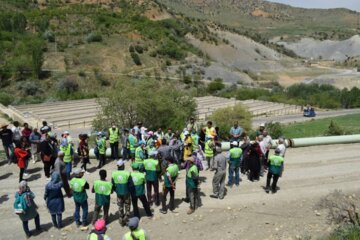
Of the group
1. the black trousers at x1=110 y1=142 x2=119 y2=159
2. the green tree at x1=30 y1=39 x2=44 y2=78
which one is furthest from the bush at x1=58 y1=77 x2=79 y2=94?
the black trousers at x1=110 y1=142 x2=119 y2=159

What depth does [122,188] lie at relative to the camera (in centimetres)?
1048

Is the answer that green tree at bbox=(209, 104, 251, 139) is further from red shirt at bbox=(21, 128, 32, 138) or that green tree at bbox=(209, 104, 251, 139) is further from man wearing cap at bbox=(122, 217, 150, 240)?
man wearing cap at bbox=(122, 217, 150, 240)

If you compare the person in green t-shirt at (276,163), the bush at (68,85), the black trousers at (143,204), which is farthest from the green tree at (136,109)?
the bush at (68,85)

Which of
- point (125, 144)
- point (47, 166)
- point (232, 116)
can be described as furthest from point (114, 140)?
point (232, 116)

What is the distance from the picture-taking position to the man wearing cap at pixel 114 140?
15773mm

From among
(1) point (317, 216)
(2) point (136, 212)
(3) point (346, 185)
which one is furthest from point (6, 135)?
(3) point (346, 185)

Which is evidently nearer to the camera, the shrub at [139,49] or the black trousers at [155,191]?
the black trousers at [155,191]

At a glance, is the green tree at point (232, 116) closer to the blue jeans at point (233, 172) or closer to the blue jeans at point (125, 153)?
the blue jeans at point (125, 153)

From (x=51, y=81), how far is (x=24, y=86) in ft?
15.3

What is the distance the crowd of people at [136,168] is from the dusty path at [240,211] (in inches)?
12.8

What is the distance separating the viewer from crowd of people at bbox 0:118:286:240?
10.4 meters

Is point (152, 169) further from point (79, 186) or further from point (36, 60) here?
point (36, 60)

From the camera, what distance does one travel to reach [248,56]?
99312 millimetres

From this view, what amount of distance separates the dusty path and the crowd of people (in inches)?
12.8
